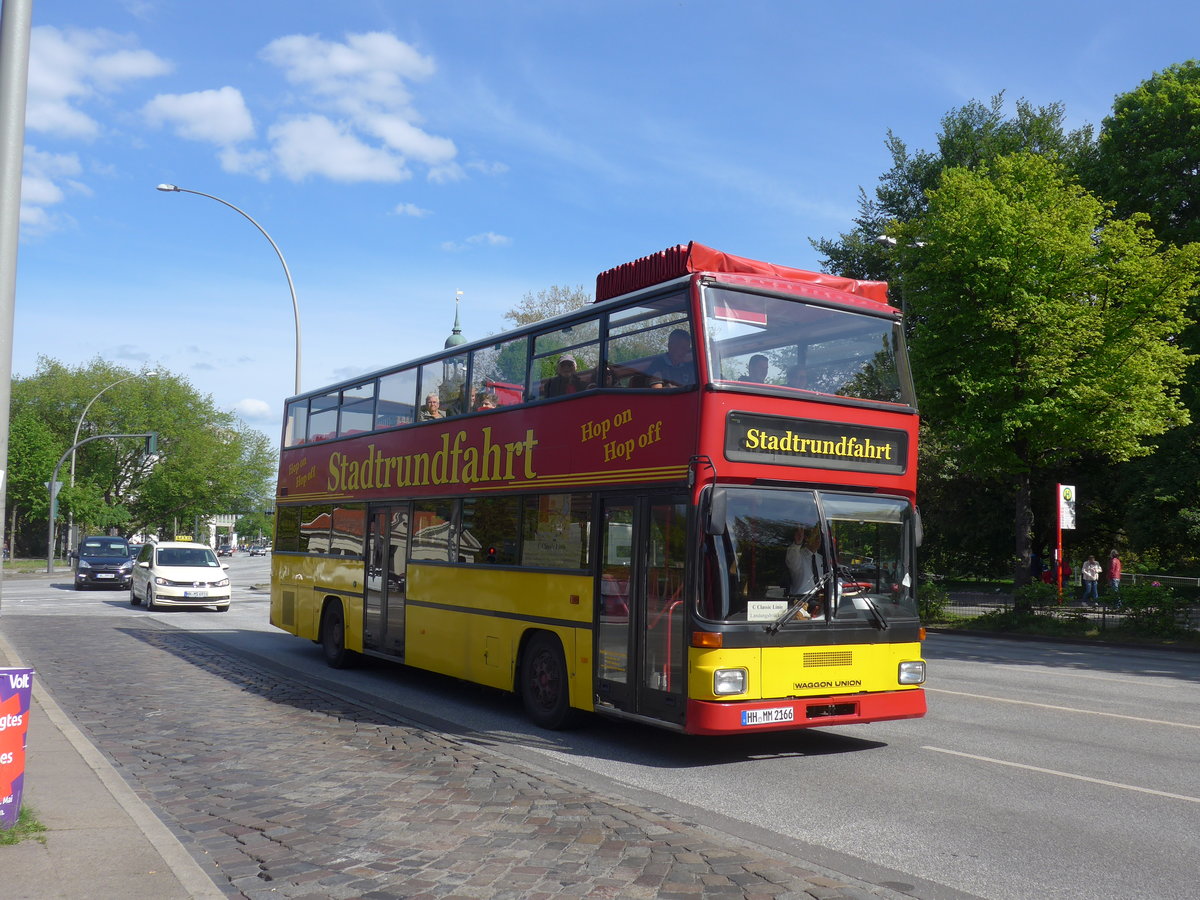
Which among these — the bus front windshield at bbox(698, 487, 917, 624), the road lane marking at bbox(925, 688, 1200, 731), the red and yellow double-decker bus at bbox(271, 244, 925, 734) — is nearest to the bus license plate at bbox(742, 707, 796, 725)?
the red and yellow double-decker bus at bbox(271, 244, 925, 734)

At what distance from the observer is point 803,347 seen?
9.36m

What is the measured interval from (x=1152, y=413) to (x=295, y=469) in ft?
65.7

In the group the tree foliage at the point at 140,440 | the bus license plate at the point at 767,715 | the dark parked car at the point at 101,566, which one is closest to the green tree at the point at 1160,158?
the bus license plate at the point at 767,715

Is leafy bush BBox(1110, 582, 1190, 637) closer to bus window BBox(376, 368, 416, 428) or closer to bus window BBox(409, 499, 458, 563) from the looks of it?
bus window BBox(409, 499, 458, 563)

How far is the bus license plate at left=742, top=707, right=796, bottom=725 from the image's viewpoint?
27.8 ft

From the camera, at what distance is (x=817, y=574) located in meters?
8.91

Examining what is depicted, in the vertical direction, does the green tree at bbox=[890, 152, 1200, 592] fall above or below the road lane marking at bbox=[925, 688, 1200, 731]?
above

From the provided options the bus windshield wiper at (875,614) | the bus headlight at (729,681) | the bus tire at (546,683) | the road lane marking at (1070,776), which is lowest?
the road lane marking at (1070,776)

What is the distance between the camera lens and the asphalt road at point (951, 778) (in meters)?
5.95

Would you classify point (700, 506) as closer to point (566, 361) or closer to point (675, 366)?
point (675, 366)

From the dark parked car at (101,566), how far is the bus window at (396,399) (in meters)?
27.2

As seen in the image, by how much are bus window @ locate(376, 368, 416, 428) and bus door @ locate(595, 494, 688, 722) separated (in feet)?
15.2

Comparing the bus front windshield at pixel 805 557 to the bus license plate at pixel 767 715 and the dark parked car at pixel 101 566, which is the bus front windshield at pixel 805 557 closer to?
the bus license plate at pixel 767 715

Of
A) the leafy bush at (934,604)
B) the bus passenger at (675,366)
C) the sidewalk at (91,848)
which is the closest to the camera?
the sidewalk at (91,848)
